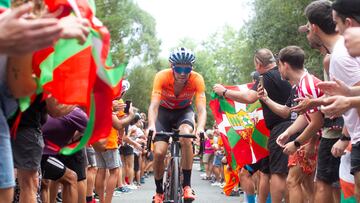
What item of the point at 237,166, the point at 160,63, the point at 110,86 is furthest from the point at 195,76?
the point at 160,63

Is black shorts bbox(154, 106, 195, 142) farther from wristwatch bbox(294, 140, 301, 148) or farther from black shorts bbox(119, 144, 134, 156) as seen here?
black shorts bbox(119, 144, 134, 156)

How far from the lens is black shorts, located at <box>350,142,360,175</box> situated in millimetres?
5418

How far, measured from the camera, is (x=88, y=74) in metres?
3.66

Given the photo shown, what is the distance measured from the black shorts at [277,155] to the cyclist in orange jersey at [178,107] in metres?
1.08

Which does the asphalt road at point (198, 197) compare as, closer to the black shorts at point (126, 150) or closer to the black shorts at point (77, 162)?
the black shorts at point (126, 150)

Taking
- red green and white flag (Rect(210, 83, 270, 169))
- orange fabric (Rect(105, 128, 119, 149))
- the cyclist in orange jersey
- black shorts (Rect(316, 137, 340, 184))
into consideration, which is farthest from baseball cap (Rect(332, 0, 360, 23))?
orange fabric (Rect(105, 128, 119, 149))

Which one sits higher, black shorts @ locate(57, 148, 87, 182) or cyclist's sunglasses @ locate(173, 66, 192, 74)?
cyclist's sunglasses @ locate(173, 66, 192, 74)

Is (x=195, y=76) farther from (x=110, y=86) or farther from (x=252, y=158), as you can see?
(x=110, y=86)

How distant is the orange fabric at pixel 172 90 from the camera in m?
10.3

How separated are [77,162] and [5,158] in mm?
4636

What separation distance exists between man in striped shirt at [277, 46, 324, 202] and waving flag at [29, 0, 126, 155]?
3719 millimetres

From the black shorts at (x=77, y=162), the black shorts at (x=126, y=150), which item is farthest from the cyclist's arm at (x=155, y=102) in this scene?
the black shorts at (x=126, y=150)

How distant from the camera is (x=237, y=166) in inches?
465

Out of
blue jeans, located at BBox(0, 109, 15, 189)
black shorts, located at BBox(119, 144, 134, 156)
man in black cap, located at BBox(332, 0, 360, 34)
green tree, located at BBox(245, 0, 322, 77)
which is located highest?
green tree, located at BBox(245, 0, 322, 77)
